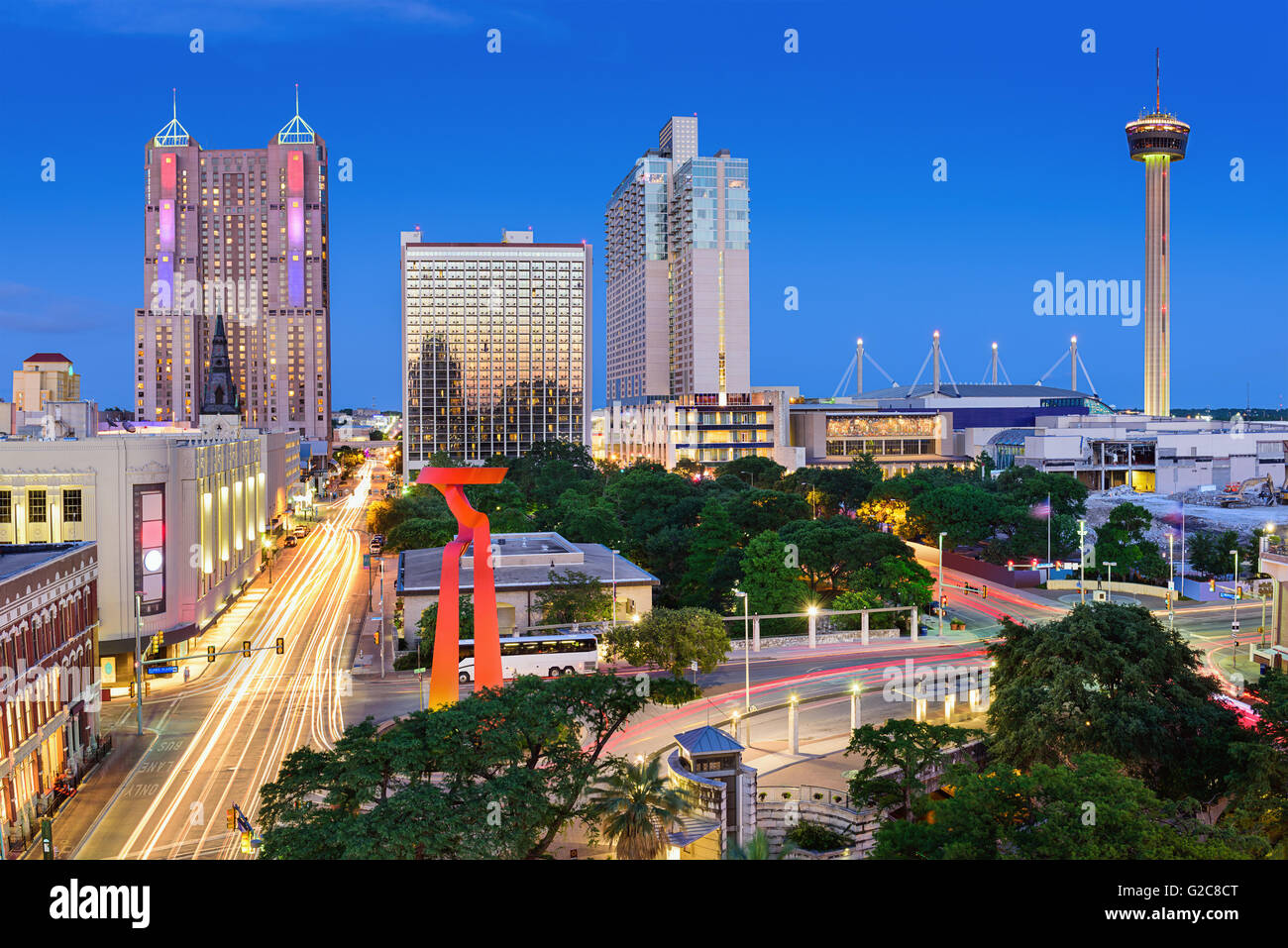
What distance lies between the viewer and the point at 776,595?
47.3 m

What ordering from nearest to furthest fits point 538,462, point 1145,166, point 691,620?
point 691,620, point 538,462, point 1145,166

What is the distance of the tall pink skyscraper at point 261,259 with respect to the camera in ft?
600

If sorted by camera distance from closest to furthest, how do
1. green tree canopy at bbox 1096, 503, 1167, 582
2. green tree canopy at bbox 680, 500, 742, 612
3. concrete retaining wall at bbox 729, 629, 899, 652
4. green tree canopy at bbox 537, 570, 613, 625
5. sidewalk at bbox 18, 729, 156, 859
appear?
sidewalk at bbox 18, 729, 156, 859 → green tree canopy at bbox 537, 570, 613, 625 → concrete retaining wall at bbox 729, 629, 899, 652 → green tree canopy at bbox 680, 500, 742, 612 → green tree canopy at bbox 1096, 503, 1167, 582

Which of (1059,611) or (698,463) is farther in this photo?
(698,463)

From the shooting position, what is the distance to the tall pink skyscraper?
600 ft

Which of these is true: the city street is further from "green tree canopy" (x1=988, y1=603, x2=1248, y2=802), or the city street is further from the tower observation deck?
the tower observation deck

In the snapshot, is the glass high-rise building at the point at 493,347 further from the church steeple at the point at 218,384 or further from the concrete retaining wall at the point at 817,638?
the concrete retaining wall at the point at 817,638

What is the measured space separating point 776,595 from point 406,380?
11482cm

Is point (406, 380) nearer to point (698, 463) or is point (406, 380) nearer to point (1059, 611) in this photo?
point (698, 463)

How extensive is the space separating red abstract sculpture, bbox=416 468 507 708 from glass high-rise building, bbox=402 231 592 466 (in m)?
125

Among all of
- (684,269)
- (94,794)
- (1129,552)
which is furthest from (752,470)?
(94,794)

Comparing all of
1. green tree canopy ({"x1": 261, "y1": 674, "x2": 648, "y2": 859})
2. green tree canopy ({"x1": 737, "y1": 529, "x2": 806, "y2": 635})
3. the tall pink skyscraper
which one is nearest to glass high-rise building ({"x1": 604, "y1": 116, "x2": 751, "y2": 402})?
the tall pink skyscraper

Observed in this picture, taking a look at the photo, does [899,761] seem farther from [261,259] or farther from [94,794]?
[261,259]
